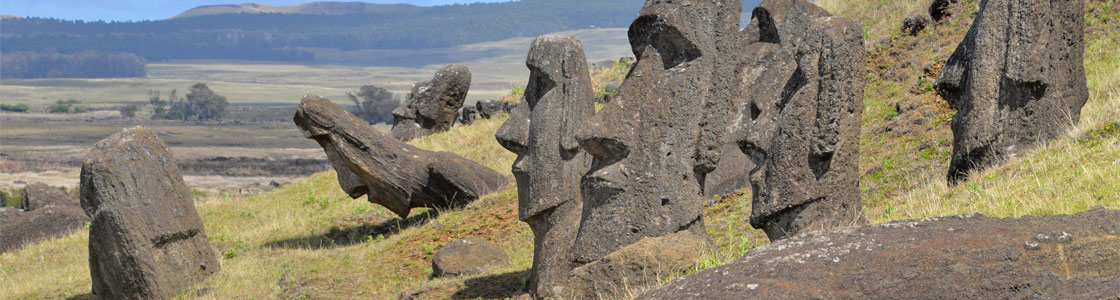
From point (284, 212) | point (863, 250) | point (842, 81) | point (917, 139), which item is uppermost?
point (842, 81)

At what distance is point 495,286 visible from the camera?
460 inches

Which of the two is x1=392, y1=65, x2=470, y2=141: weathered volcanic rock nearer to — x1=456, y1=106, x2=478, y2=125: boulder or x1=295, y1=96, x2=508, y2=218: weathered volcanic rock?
x1=456, y1=106, x2=478, y2=125: boulder

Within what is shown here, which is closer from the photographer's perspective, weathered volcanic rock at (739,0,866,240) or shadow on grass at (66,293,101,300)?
weathered volcanic rock at (739,0,866,240)

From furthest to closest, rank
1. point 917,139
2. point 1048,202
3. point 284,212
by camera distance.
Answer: point 284,212 < point 917,139 < point 1048,202

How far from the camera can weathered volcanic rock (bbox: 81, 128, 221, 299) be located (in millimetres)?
13102

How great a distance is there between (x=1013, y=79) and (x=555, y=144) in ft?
15.5

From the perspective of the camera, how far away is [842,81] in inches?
320

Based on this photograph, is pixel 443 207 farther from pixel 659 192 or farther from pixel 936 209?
pixel 936 209

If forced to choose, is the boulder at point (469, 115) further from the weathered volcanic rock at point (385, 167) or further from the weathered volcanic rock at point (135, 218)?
the weathered volcanic rock at point (135, 218)

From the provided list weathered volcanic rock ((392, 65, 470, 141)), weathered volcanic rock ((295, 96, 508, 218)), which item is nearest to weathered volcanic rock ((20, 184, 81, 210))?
weathered volcanic rock ((392, 65, 470, 141))

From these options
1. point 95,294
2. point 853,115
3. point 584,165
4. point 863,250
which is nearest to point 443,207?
point 95,294

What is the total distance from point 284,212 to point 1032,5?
48.7 ft

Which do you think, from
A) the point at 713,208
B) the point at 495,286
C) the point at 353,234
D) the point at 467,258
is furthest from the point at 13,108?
the point at 495,286

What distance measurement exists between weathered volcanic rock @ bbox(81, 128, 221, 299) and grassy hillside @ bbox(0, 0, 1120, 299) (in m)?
0.55
